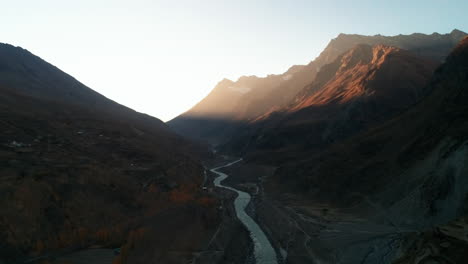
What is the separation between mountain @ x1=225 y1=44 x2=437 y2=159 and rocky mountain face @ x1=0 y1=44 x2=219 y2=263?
1837 inches

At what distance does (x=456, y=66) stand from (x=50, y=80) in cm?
14189

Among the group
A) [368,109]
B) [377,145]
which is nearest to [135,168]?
[377,145]

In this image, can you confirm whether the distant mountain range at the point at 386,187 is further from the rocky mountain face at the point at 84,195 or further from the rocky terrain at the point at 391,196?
the rocky mountain face at the point at 84,195

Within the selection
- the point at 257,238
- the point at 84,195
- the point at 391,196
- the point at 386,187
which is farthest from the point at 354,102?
the point at 84,195

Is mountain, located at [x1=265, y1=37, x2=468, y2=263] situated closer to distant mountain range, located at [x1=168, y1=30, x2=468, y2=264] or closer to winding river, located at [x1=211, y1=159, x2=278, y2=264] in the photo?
distant mountain range, located at [x1=168, y1=30, x2=468, y2=264]

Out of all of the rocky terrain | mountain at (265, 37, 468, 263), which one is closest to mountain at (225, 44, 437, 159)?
mountain at (265, 37, 468, 263)

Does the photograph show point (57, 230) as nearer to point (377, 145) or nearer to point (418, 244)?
point (418, 244)

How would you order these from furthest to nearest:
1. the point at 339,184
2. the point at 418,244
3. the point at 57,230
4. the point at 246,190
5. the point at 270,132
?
1. the point at 270,132
2. the point at 246,190
3. the point at 339,184
4. the point at 57,230
5. the point at 418,244

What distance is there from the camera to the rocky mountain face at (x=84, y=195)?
25686 mm

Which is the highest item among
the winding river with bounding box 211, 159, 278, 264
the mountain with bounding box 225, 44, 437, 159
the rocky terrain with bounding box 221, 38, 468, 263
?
the mountain with bounding box 225, 44, 437, 159

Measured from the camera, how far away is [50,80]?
14025cm

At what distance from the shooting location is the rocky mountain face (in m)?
25.7

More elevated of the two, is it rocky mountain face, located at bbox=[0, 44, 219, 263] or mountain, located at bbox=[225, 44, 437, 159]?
mountain, located at bbox=[225, 44, 437, 159]

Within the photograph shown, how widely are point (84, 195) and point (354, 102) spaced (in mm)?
78343
